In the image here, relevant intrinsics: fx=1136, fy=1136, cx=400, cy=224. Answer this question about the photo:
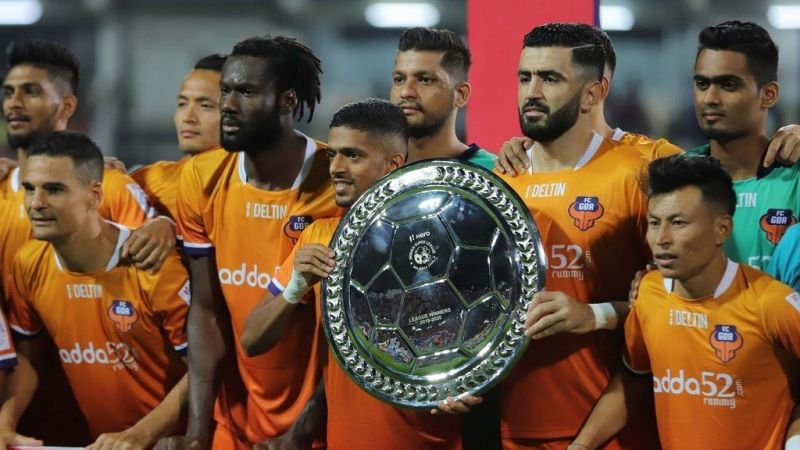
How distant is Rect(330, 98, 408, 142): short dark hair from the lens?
10.4ft

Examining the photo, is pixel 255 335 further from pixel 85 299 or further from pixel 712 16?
pixel 712 16

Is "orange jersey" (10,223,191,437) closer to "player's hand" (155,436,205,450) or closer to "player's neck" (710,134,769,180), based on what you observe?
"player's hand" (155,436,205,450)

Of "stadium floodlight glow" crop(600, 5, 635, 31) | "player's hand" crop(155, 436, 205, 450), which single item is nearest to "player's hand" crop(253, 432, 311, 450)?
"player's hand" crop(155, 436, 205, 450)

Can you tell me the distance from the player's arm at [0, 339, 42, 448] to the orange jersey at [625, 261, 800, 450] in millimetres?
1931

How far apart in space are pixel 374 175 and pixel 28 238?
1.47m

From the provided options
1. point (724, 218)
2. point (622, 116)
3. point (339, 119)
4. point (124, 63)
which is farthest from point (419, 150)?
point (124, 63)

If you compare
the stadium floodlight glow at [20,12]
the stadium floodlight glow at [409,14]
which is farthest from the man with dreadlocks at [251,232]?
the stadium floodlight glow at [20,12]

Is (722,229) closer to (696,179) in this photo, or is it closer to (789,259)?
(696,179)

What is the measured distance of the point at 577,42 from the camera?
10.3ft

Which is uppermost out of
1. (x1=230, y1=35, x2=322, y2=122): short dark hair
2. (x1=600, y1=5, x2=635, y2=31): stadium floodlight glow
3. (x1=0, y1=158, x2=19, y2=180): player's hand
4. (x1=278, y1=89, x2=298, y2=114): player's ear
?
(x1=600, y1=5, x2=635, y2=31): stadium floodlight glow

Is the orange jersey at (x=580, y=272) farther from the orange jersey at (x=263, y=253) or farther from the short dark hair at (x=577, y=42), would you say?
the orange jersey at (x=263, y=253)

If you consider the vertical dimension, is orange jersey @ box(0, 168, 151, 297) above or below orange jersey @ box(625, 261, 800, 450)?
above

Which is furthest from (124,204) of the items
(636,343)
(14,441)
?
(636,343)

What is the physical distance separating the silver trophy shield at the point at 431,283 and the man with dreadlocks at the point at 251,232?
46cm
